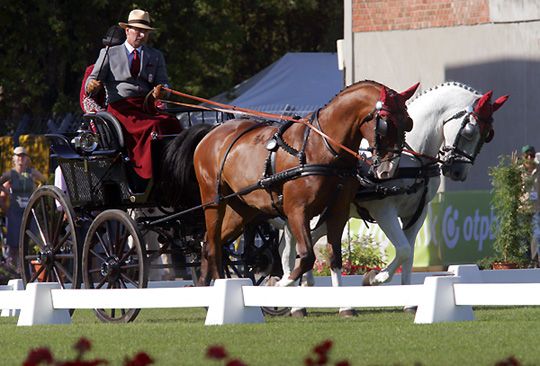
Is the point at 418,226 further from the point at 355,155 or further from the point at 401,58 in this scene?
the point at 401,58

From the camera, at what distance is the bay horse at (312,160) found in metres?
13.4

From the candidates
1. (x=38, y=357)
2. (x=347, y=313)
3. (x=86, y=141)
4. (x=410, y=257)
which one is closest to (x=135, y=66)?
(x=86, y=141)

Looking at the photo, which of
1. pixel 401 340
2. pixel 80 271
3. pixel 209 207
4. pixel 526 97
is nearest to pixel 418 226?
pixel 209 207

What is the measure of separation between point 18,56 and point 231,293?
20.5m

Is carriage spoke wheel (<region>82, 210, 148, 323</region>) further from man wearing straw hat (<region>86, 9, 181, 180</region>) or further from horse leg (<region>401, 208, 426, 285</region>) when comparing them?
horse leg (<region>401, 208, 426, 285</region>)

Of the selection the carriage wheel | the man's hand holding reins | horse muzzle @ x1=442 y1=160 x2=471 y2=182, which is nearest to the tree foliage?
the carriage wheel

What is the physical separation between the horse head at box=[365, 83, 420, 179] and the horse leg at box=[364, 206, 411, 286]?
1166 millimetres

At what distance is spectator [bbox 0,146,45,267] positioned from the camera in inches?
835

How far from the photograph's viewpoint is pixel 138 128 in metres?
14.6

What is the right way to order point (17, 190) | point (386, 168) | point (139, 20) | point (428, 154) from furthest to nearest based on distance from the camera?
1. point (17, 190)
2. point (428, 154)
3. point (139, 20)
4. point (386, 168)

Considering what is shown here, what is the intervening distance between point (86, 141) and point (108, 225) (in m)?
0.80

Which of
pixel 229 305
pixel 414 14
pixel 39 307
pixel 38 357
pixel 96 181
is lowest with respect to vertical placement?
pixel 39 307

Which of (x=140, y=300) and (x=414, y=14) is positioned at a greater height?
(x=414, y=14)

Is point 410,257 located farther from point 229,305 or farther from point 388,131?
point 229,305
